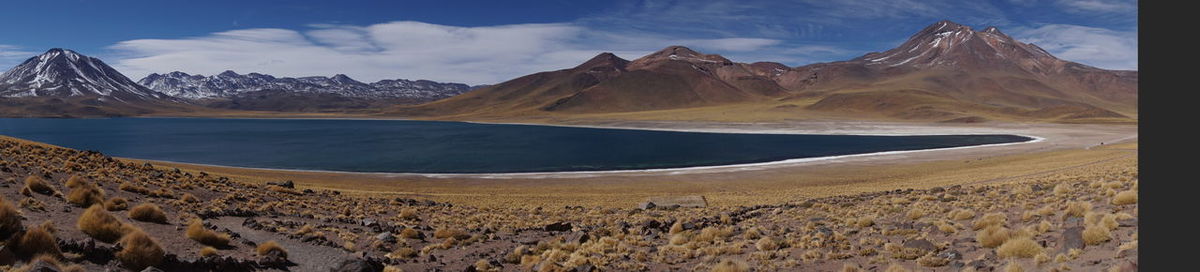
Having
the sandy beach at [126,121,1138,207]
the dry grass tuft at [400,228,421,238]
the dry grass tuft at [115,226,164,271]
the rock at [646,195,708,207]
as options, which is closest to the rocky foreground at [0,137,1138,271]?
the dry grass tuft at [115,226,164,271]

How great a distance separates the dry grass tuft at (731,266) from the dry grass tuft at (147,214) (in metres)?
12.7

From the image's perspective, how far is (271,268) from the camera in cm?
1079

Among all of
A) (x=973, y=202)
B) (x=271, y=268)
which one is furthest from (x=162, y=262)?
(x=973, y=202)

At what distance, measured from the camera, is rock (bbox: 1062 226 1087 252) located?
30.5ft

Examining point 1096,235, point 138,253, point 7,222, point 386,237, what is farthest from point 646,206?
point 7,222

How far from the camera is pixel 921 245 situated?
11383 millimetres

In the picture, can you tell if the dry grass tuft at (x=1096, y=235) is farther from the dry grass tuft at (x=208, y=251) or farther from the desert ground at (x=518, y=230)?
the dry grass tuft at (x=208, y=251)

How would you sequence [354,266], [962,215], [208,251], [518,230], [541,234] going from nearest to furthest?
[354,266] < [208,251] < [962,215] < [541,234] < [518,230]

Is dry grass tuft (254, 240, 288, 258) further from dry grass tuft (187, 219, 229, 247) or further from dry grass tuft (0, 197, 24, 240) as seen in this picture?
dry grass tuft (0, 197, 24, 240)

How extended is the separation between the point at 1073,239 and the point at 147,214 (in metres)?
18.6

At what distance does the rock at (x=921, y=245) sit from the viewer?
36.7ft

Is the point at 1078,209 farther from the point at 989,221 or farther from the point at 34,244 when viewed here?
the point at 34,244

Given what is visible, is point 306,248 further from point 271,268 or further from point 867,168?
point 867,168

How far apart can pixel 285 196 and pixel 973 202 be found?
2499cm
